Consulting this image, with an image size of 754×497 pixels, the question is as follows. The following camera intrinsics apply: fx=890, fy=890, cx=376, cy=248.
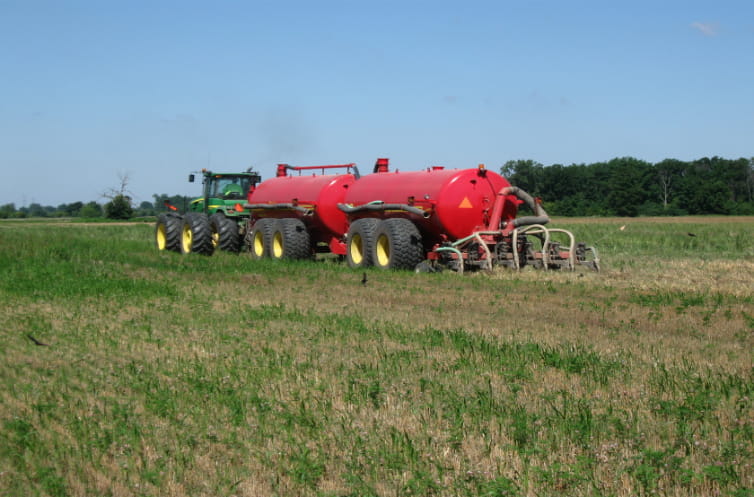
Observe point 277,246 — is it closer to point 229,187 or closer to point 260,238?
point 260,238

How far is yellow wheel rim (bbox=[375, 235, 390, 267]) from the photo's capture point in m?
18.9

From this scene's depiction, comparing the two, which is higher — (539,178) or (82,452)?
(539,178)

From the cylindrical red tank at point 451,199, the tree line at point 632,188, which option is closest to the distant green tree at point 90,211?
the tree line at point 632,188

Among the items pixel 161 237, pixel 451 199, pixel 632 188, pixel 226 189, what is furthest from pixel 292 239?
pixel 632 188

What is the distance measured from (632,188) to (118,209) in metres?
47.0

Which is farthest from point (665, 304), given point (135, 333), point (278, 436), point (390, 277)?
point (278, 436)

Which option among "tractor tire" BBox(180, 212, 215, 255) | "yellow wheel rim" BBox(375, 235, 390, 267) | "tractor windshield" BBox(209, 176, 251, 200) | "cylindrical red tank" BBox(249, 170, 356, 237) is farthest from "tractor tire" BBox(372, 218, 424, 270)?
"tractor windshield" BBox(209, 176, 251, 200)

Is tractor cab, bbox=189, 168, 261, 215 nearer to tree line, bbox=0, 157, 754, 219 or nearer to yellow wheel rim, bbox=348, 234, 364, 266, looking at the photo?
yellow wheel rim, bbox=348, 234, 364, 266

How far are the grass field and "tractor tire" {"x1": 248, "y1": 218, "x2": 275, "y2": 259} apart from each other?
794cm

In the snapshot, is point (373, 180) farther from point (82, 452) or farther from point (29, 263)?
point (82, 452)

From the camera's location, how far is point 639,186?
85938mm

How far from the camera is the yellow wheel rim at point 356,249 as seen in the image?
19.8m

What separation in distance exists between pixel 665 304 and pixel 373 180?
8997 mm

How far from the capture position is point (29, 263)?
1823 cm
